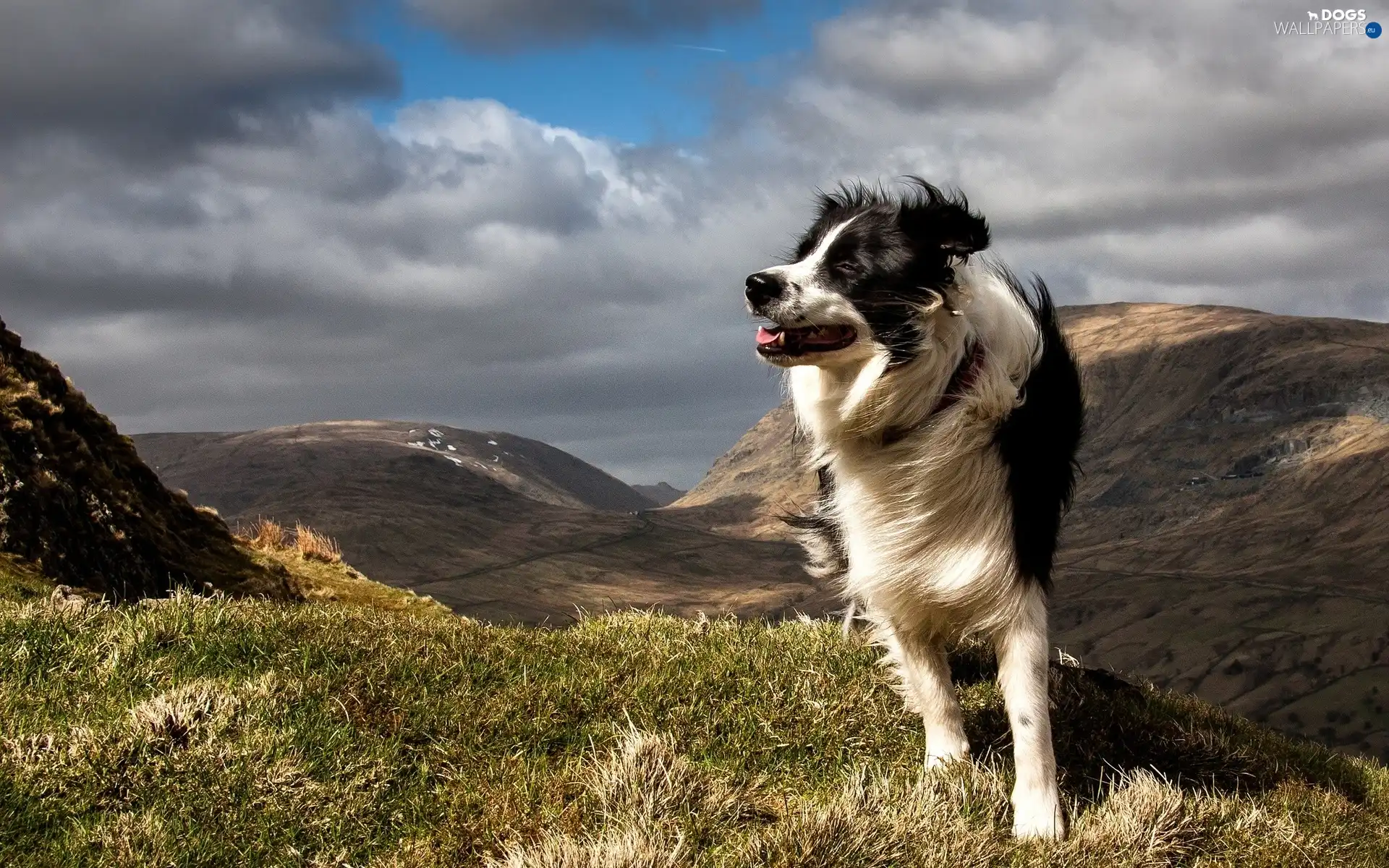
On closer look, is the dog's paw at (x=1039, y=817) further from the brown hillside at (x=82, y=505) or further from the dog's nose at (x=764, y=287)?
the brown hillside at (x=82, y=505)

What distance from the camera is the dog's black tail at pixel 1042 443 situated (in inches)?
245

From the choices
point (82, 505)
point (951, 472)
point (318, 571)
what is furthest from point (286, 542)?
point (951, 472)

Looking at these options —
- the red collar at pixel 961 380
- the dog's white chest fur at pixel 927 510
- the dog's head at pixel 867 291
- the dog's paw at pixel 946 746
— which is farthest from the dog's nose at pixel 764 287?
the dog's paw at pixel 946 746

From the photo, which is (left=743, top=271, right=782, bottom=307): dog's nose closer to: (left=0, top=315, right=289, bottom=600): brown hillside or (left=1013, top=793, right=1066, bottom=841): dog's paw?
(left=1013, top=793, right=1066, bottom=841): dog's paw

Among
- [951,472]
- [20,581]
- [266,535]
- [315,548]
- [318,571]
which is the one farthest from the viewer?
[315,548]

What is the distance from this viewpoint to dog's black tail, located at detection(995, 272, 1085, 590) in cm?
622

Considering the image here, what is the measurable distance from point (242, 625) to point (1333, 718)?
15544cm

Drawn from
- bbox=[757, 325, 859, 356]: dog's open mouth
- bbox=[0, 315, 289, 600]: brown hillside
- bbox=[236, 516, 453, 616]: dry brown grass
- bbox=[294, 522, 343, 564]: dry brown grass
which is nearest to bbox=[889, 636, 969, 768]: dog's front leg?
bbox=[757, 325, 859, 356]: dog's open mouth

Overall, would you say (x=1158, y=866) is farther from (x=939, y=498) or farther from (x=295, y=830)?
(x=295, y=830)

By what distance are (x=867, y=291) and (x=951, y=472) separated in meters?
1.05

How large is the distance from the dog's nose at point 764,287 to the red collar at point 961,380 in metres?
1.03

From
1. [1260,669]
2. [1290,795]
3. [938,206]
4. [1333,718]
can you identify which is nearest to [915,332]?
[938,206]

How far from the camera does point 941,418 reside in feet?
20.1

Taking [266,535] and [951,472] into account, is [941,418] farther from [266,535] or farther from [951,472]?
[266,535]
